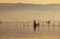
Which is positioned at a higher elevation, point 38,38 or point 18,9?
point 18,9

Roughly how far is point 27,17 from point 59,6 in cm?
28

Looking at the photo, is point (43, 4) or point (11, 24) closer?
point (43, 4)

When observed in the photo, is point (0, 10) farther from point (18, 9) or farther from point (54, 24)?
point (54, 24)

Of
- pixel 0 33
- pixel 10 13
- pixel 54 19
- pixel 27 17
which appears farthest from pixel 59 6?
pixel 0 33

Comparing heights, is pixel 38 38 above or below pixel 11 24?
below

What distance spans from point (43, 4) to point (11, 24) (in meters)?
0.33

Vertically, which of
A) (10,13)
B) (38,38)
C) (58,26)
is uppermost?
(10,13)

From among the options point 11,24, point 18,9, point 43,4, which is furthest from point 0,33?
point 43,4

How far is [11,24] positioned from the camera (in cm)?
100

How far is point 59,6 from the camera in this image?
0.93 m

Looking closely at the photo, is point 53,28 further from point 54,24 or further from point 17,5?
point 17,5

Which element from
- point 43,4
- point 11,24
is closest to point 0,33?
point 11,24

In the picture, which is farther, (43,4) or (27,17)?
(27,17)

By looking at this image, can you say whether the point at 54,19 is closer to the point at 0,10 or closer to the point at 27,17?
the point at 27,17
